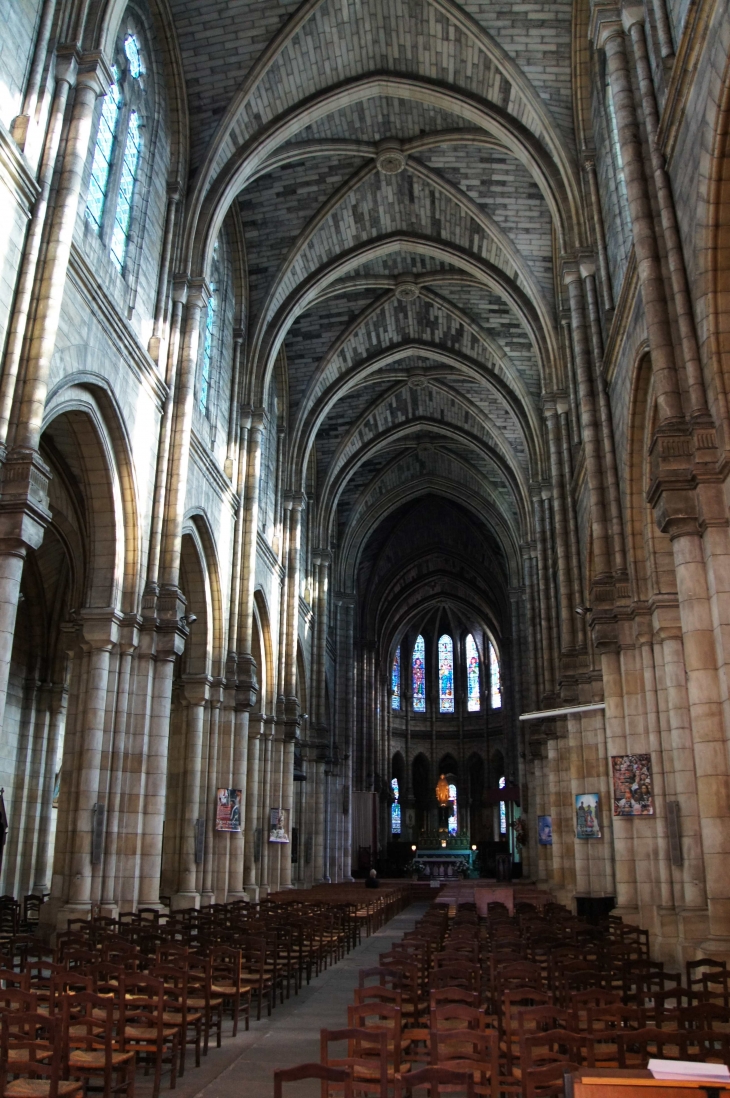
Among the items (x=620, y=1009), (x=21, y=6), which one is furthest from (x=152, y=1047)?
(x=21, y=6)

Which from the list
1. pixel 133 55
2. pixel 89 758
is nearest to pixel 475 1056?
pixel 89 758

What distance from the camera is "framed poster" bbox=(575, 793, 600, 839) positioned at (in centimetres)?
2113

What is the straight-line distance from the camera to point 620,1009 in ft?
20.6

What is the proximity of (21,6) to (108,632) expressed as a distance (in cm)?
986

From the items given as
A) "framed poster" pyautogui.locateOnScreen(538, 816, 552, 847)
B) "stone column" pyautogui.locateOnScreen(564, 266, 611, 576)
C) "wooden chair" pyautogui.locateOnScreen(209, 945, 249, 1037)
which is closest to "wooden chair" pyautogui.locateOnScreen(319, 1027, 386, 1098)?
"wooden chair" pyautogui.locateOnScreen(209, 945, 249, 1037)

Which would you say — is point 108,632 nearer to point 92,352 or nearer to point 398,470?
point 92,352

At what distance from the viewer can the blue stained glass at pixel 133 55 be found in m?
19.0

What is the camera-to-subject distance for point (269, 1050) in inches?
345

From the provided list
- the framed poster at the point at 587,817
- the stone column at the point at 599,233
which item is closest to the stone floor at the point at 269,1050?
the framed poster at the point at 587,817

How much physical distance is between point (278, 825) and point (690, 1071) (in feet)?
83.3

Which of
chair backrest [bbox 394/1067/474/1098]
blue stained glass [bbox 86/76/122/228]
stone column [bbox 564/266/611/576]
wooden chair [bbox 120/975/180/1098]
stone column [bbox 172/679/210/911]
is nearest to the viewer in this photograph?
chair backrest [bbox 394/1067/474/1098]

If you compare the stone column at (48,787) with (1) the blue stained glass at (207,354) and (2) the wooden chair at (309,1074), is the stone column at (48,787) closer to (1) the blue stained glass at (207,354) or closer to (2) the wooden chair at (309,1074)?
(1) the blue stained glass at (207,354)

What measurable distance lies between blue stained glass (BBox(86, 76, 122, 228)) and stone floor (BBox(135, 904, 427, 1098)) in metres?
12.8

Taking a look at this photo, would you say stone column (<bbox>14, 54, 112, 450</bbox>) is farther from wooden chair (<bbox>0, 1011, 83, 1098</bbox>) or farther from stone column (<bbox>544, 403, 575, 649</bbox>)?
stone column (<bbox>544, 403, 575, 649</bbox>)
